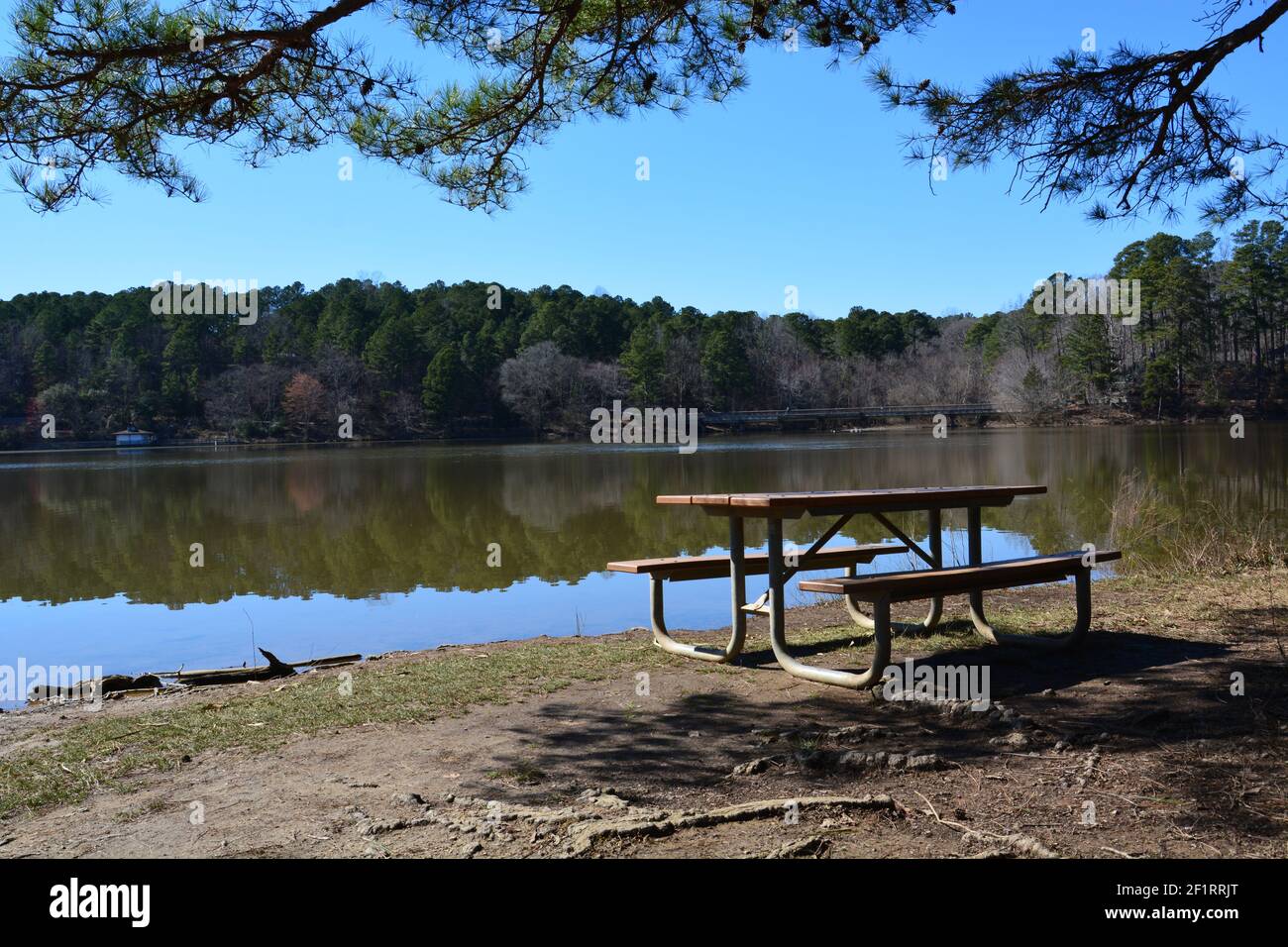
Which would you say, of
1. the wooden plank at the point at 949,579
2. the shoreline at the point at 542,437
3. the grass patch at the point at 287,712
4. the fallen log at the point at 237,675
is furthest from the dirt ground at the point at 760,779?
the shoreline at the point at 542,437

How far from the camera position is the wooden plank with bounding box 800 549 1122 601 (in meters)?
4.61

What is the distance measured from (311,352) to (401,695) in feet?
218

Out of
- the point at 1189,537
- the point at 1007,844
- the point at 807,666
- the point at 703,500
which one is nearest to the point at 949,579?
the point at 807,666

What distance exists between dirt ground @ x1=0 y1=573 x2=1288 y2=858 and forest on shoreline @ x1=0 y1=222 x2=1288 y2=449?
52733 mm

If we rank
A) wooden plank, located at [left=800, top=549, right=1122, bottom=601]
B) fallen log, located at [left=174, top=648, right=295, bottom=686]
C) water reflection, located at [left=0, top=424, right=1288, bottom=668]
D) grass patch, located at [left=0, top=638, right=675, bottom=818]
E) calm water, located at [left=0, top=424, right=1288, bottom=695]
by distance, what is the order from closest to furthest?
grass patch, located at [left=0, top=638, right=675, bottom=818]
wooden plank, located at [left=800, top=549, right=1122, bottom=601]
fallen log, located at [left=174, top=648, right=295, bottom=686]
calm water, located at [left=0, top=424, right=1288, bottom=695]
water reflection, located at [left=0, top=424, right=1288, bottom=668]

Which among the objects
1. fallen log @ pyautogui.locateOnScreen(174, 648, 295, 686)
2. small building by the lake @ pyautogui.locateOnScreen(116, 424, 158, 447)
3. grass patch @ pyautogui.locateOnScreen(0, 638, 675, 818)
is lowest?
fallen log @ pyautogui.locateOnScreen(174, 648, 295, 686)

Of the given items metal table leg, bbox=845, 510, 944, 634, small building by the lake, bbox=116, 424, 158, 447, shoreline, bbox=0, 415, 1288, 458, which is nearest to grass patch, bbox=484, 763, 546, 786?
metal table leg, bbox=845, 510, 944, 634

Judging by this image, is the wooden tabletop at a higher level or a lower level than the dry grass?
higher

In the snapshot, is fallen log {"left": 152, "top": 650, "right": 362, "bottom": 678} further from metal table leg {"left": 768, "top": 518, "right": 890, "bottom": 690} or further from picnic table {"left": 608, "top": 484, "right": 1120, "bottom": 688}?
metal table leg {"left": 768, "top": 518, "right": 890, "bottom": 690}

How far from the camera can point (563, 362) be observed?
6619 cm

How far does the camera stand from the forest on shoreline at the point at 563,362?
5834 centimetres

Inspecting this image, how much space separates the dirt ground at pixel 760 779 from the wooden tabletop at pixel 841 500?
0.85 m

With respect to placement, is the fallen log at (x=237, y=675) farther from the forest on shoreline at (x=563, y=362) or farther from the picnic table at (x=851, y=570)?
the forest on shoreline at (x=563, y=362)
